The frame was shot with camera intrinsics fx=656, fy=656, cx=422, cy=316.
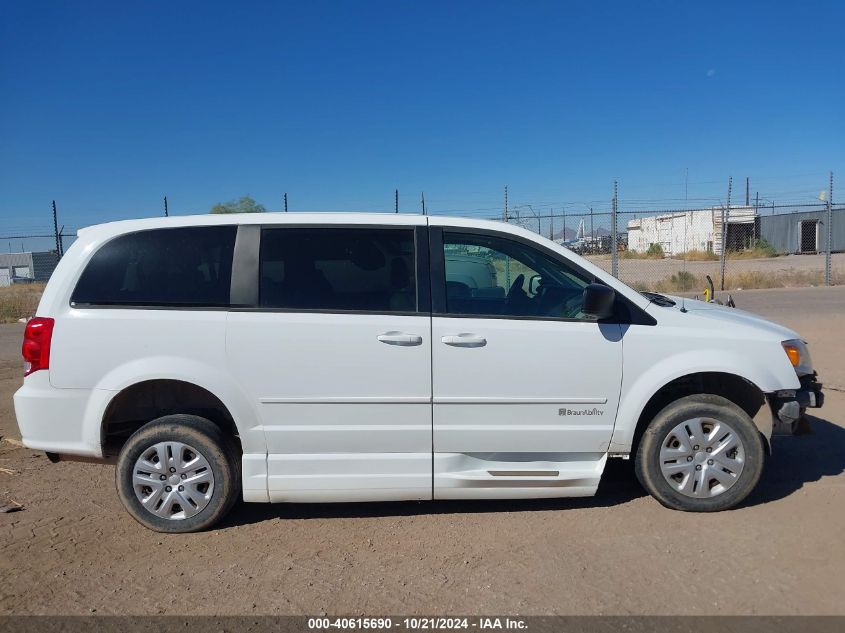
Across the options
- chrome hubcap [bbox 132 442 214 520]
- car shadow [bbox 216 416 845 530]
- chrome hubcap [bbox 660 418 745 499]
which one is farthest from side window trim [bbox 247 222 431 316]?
chrome hubcap [bbox 660 418 745 499]

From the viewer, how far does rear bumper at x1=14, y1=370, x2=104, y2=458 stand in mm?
3887

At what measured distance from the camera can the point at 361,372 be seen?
3.88 meters

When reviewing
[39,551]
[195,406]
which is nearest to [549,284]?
[195,406]

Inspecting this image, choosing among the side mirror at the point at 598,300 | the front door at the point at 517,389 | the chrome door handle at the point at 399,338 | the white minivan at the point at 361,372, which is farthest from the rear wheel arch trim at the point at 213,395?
the side mirror at the point at 598,300

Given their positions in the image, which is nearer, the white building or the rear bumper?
the rear bumper

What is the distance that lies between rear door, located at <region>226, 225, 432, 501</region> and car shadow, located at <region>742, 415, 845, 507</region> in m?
2.36

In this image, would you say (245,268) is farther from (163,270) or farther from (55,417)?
(55,417)

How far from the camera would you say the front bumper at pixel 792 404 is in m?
4.11

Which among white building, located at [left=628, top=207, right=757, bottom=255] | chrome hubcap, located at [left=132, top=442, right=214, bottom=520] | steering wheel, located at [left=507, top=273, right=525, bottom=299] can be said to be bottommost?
chrome hubcap, located at [left=132, top=442, right=214, bottom=520]

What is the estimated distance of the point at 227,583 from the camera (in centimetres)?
340

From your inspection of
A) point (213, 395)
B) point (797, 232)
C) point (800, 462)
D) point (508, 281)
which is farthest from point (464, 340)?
point (797, 232)

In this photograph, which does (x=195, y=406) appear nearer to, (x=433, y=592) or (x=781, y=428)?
(x=433, y=592)

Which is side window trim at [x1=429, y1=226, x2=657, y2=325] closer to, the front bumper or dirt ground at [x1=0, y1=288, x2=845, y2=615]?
the front bumper

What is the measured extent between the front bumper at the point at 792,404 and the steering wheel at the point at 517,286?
1732 millimetres
